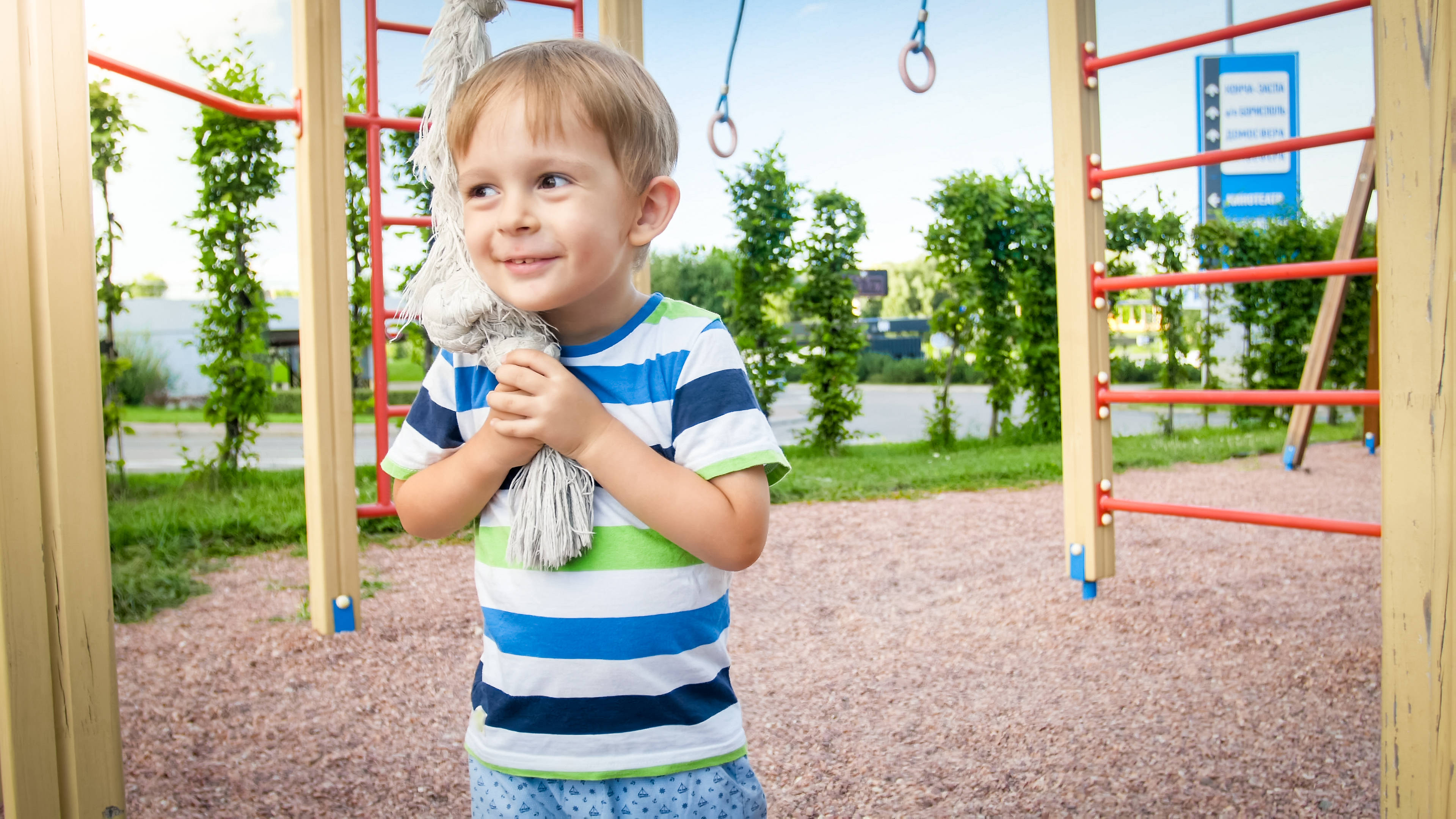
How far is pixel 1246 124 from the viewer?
9.63 m

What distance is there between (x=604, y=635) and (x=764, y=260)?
7112 mm

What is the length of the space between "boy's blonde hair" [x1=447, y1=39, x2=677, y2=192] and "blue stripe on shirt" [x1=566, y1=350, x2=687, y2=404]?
0.17 meters

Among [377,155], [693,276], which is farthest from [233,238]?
[693,276]

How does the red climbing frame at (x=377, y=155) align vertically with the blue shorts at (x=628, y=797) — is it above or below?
above

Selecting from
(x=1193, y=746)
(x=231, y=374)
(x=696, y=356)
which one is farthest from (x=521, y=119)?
(x=231, y=374)

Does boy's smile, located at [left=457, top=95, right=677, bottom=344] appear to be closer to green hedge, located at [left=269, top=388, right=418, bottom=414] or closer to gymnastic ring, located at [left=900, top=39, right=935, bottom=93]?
gymnastic ring, located at [left=900, top=39, right=935, bottom=93]

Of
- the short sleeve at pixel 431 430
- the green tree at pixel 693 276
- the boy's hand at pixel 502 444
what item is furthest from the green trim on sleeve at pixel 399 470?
the green tree at pixel 693 276

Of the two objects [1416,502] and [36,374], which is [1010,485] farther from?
[36,374]

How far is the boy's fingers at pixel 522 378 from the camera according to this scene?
35.3 inches

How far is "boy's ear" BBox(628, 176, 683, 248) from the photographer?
0.96 m

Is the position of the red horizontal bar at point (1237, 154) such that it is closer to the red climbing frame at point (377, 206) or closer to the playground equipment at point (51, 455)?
the red climbing frame at point (377, 206)

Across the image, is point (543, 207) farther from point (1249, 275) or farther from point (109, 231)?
point (109, 231)

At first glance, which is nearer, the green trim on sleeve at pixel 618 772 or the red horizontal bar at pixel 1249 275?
the green trim on sleeve at pixel 618 772

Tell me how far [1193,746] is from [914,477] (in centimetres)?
424
